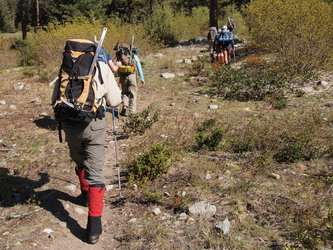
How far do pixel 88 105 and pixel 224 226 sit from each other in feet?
5.77

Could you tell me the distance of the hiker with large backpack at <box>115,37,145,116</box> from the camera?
22.5 ft

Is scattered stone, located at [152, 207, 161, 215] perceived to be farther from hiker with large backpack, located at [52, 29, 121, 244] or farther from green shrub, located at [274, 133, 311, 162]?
green shrub, located at [274, 133, 311, 162]

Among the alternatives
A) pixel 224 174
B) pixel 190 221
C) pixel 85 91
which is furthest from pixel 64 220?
pixel 224 174

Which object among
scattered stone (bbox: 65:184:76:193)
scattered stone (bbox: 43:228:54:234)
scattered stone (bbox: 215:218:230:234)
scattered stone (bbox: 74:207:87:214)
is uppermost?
scattered stone (bbox: 215:218:230:234)

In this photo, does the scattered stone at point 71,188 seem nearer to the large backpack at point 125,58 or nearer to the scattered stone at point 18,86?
the large backpack at point 125,58

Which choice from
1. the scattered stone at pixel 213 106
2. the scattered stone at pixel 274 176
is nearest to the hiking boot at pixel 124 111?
the scattered stone at pixel 213 106

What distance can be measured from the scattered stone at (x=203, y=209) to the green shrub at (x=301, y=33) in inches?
262

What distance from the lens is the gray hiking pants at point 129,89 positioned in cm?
727

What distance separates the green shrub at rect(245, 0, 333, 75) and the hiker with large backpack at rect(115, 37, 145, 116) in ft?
15.1

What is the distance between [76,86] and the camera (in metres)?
3.13

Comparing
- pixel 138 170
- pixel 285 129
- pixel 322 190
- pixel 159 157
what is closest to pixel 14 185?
pixel 138 170

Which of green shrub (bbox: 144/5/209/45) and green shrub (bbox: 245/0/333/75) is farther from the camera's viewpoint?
green shrub (bbox: 144/5/209/45)

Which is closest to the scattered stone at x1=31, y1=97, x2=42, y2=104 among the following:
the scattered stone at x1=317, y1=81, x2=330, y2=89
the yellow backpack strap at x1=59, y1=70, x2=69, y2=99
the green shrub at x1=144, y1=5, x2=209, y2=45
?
the yellow backpack strap at x1=59, y1=70, x2=69, y2=99

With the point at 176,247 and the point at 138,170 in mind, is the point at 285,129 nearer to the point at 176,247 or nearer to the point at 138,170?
the point at 138,170
